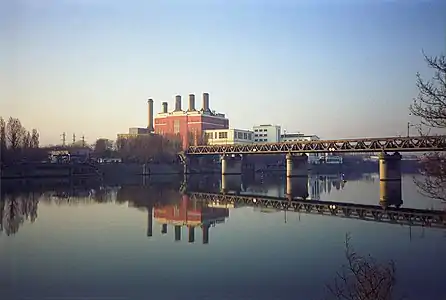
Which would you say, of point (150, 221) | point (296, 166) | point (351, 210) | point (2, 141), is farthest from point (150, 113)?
point (150, 221)

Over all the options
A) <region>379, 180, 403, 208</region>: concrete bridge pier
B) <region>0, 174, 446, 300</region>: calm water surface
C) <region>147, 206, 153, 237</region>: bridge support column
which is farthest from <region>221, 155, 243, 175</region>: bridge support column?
<region>0, 174, 446, 300</region>: calm water surface

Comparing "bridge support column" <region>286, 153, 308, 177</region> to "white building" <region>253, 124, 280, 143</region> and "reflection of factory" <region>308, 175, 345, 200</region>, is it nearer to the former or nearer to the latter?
"reflection of factory" <region>308, 175, 345, 200</region>

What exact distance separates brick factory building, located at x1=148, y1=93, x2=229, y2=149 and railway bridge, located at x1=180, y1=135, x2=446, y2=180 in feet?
48.2

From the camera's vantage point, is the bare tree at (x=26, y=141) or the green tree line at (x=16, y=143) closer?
the green tree line at (x=16, y=143)

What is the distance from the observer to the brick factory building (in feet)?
252

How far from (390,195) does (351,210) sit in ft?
28.0

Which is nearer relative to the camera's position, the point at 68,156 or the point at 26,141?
the point at 26,141

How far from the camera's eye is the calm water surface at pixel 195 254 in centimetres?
786

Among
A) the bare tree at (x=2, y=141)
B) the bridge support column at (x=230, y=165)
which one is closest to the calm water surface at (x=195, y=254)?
the bare tree at (x=2, y=141)

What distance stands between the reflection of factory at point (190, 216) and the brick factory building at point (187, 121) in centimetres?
5164

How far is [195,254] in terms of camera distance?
10.8 m

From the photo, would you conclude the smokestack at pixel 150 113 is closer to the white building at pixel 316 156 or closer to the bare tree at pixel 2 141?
the white building at pixel 316 156

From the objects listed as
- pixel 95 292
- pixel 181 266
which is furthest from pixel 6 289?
pixel 181 266

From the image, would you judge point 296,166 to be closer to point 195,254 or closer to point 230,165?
point 230,165
